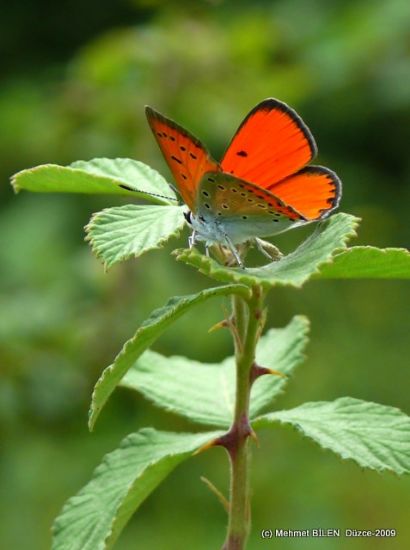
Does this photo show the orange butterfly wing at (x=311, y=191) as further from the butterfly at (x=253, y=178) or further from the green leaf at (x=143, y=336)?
the green leaf at (x=143, y=336)

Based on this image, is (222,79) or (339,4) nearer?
(222,79)

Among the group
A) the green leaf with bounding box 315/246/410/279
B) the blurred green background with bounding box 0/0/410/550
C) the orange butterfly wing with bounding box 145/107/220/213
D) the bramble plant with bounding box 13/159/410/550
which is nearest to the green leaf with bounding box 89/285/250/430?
the bramble plant with bounding box 13/159/410/550

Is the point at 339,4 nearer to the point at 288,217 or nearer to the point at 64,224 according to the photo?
the point at 64,224

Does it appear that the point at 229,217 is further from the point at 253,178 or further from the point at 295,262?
the point at 295,262

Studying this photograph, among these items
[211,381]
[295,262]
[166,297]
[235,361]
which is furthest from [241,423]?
[166,297]

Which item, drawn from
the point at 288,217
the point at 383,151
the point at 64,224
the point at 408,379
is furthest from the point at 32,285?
the point at 383,151

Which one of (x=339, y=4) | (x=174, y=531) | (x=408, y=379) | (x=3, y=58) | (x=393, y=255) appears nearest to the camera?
(x=393, y=255)

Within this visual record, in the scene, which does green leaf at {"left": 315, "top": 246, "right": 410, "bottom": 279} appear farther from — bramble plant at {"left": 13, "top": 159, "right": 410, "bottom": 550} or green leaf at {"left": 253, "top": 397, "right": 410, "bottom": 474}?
green leaf at {"left": 253, "top": 397, "right": 410, "bottom": 474}
